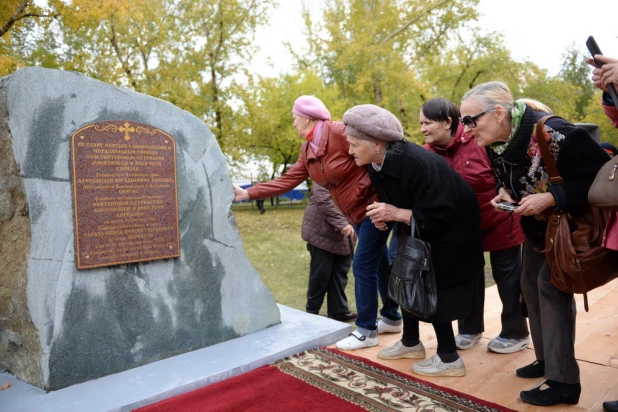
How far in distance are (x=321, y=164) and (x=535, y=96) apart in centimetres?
1867

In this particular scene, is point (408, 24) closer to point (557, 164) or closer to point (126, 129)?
point (126, 129)

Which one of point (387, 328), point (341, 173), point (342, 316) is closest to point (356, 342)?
point (387, 328)

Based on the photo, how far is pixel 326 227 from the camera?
468cm

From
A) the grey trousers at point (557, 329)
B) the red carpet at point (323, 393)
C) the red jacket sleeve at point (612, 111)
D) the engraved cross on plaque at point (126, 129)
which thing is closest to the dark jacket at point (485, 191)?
the grey trousers at point (557, 329)

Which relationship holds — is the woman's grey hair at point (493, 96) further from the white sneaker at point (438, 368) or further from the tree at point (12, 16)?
the tree at point (12, 16)

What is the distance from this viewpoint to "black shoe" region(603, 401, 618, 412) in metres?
2.69

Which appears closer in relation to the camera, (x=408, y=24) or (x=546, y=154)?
(x=546, y=154)

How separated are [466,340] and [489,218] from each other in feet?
3.40

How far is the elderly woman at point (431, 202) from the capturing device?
3.05 m

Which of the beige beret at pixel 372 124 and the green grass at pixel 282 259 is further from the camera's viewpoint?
the green grass at pixel 282 259

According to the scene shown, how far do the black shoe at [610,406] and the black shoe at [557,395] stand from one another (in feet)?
0.46

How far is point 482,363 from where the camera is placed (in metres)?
3.55

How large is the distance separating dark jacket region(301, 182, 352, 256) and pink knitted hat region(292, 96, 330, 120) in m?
1.05

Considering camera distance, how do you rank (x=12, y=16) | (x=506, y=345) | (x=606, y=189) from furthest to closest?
1. (x=12, y=16)
2. (x=506, y=345)
3. (x=606, y=189)
